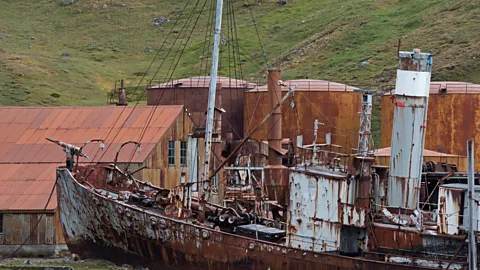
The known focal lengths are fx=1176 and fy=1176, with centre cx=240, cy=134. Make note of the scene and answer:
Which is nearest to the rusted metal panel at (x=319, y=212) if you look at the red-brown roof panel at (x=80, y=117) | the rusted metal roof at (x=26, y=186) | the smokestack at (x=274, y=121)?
the smokestack at (x=274, y=121)

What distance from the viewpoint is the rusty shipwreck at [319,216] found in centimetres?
4256

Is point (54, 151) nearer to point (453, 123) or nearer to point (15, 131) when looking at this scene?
point (15, 131)

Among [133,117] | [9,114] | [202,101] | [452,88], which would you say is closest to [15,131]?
[9,114]

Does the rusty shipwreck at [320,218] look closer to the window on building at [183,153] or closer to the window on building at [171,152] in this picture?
the window on building at [171,152]

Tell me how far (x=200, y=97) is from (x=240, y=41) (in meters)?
59.9

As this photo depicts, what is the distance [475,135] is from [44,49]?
72905mm

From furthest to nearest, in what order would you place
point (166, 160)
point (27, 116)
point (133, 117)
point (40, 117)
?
1. point (27, 116)
2. point (40, 117)
3. point (133, 117)
4. point (166, 160)

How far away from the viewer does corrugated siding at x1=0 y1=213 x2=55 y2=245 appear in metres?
51.5

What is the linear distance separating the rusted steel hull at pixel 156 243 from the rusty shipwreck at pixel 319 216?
0.13 ft

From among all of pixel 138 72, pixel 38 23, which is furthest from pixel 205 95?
pixel 38 23

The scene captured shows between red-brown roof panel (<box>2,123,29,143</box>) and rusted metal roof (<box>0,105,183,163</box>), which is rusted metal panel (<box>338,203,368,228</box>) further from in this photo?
red-brown roof panel (<box>2,123,29,143</box>)

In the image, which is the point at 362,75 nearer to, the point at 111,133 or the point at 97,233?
the point at 111,133

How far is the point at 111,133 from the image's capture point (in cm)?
5869

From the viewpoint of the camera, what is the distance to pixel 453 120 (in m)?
69.8
